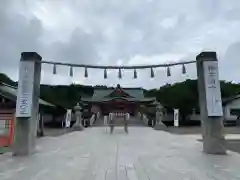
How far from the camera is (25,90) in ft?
37.3

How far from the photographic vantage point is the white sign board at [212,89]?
11312 mm

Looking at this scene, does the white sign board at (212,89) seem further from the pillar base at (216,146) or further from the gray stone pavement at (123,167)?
the gray stone pavement at (123,167)

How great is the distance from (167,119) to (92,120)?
562 inches

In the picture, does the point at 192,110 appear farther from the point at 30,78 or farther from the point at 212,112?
the point at 30,78

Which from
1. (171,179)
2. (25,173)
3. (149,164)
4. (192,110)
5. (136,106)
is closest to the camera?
(171,179)

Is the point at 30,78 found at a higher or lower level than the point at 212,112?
higher

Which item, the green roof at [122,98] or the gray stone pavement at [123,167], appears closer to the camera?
the gray stone pavement at [123,167]

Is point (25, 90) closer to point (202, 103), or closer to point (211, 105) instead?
point (202, 103)

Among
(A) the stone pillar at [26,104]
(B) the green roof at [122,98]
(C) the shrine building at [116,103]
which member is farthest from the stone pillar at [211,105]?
(B) the green roof at [122,98]

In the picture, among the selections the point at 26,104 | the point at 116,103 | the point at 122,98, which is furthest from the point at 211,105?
the point at 116,103

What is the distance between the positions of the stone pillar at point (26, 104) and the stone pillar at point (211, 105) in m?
7.23

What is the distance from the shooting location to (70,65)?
1400 centimetres

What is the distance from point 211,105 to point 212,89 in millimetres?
679

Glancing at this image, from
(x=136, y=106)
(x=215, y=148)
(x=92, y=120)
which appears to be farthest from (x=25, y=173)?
(x=136, y=106)
